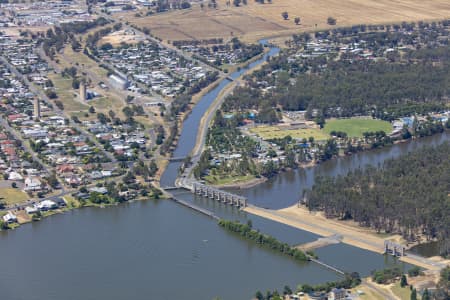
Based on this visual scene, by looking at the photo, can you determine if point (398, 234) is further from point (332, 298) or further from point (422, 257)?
point (332, 298)

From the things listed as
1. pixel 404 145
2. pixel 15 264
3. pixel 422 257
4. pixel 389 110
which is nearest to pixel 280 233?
pixel 422 257

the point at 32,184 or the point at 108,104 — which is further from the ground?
the point at 108,104

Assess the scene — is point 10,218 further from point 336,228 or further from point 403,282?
point 403,282

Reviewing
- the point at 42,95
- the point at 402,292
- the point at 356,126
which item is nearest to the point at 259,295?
the point at 402,292

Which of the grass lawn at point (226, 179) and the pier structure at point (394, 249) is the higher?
the pier structure at point (394, 249)

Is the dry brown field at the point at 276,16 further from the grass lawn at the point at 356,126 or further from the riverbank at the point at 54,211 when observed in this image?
the riverbank at the point at 54,211

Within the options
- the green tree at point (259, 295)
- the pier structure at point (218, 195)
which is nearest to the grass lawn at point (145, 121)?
the pier structure at point (218, 195)

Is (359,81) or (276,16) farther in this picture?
(276,16)
